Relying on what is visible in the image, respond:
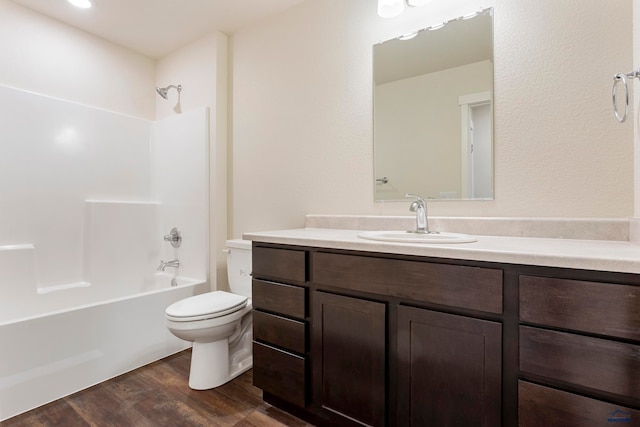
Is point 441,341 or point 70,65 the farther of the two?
point 70,65

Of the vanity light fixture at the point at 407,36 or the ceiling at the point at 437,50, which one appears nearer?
the ceiling at the point at 437,50

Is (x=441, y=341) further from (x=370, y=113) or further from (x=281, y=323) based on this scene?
(x=370, y=113)

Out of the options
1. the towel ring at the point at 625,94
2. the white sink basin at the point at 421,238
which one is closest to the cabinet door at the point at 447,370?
the white sink basin at the point at 421,238

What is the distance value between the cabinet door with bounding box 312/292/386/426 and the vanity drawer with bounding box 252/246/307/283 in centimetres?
14

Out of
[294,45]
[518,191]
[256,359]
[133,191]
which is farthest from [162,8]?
[518,191]

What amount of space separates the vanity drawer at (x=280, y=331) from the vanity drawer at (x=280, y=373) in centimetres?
4

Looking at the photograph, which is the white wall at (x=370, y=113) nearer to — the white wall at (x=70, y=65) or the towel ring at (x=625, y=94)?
the towel ring at (x=625, y=94)

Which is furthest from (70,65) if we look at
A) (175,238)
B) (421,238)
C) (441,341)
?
(441,341)

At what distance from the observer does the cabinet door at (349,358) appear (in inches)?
48.6

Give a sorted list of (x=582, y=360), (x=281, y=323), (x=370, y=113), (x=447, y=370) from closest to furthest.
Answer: (x=582, y=360) < (x=447, y=370) < (x=281, y=323) < (x=370, y=113)

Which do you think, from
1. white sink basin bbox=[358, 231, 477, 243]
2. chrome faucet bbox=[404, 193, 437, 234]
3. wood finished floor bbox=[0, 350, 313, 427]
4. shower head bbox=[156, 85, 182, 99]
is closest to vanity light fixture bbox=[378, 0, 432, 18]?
chrome faucet bbox=[404, 193, 437, 234]

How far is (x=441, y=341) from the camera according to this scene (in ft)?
3.59

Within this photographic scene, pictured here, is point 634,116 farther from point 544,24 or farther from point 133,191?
point 133,191

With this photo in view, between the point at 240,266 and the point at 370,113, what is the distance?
4.32ft
